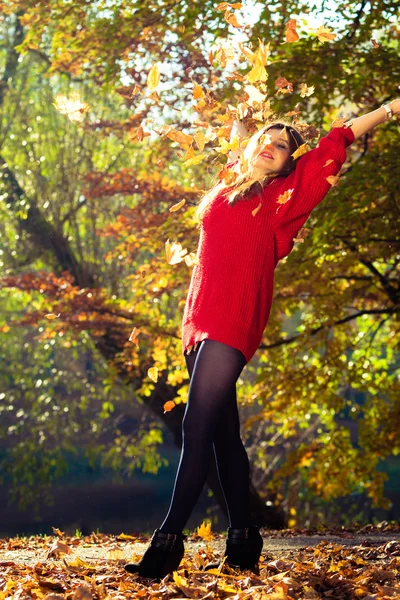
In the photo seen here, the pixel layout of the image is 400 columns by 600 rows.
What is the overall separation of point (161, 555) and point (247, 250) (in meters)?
1.22

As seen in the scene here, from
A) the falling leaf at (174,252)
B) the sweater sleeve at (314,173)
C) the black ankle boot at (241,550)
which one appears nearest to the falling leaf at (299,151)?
the sweater sleeve at (314,173)

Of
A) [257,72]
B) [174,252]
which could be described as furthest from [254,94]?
[174,252]

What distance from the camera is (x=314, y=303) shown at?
8141mm

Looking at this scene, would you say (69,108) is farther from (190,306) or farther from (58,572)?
(58,572)

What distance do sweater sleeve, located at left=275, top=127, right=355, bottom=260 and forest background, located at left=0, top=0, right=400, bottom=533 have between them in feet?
1.07

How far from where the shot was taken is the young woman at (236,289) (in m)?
3.14

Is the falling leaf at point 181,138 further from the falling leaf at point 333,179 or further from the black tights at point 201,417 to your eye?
the black tights at point 201,417

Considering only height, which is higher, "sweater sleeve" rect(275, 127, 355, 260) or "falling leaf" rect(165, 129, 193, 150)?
"falling leaf" rect(165, 129, 193, 150)

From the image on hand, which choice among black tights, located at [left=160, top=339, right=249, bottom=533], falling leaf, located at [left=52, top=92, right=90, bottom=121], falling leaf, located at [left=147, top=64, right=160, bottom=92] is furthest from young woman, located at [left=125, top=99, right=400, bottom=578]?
falling leaf, located at [left=52, top=92, right=90, bottom=121]

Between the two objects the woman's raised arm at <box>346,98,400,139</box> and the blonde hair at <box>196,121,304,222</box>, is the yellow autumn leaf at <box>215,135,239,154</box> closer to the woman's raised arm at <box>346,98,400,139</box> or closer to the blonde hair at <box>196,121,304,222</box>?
the blonde hair at <box>196,121,304,222</box>

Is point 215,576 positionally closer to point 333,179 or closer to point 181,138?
point 333,179

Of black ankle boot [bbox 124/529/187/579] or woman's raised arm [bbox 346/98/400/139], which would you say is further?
woman's raised arm [bbox 346/98/400/139]

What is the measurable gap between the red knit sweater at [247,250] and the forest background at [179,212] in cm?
29

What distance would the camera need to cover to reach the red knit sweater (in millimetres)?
3205
